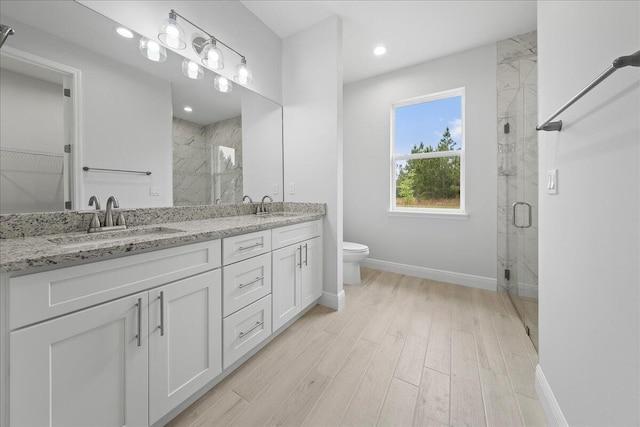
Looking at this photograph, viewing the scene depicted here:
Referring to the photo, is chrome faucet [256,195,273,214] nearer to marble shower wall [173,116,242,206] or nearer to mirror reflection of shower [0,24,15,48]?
marble shower wall [173,116,242,206]

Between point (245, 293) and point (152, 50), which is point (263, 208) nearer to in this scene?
point (245, 293)

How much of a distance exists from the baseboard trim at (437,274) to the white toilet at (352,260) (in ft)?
1.96

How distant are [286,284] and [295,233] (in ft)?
1.30

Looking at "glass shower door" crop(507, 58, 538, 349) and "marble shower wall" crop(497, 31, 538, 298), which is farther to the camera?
"marble shower wall" crop(497, 31, 538, 298)

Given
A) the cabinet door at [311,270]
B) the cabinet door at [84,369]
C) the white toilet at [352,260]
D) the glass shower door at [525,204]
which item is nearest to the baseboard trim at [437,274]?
the glass shower door at [525,204]

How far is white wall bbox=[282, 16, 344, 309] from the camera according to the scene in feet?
7.23

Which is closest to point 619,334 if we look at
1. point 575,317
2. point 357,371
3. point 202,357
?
point 575,317

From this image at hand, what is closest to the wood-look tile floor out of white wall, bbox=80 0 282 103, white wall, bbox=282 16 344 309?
white wall, bbox=282 16 344 309

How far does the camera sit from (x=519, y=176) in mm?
2232

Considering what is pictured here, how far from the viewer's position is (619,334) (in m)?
0.67

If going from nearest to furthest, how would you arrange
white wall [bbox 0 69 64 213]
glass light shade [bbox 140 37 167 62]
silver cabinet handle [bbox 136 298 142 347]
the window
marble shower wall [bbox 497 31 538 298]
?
silver cabinet handle [bbox 136 298 142 347]
white wall [bbox 0 69 64 213]
glass light shade [bbox 140 37 167 62]
marble shower wall [bbox 497 31 538 298]
the window

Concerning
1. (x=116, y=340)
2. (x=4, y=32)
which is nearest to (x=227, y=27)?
Result: (x=4, y=32)

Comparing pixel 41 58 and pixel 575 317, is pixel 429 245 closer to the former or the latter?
pixel 575 317

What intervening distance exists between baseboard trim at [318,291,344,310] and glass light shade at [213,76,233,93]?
78.8 inches
